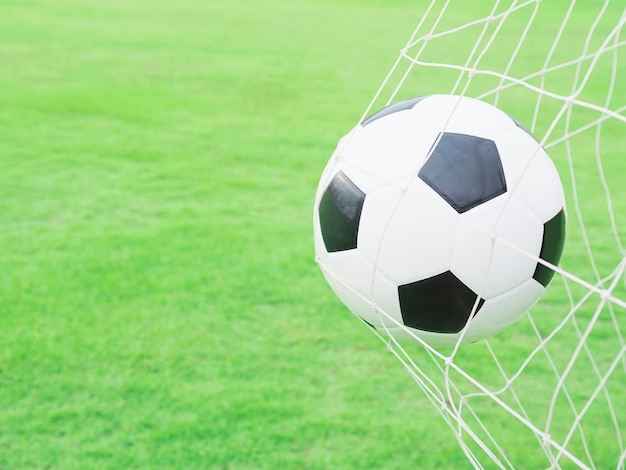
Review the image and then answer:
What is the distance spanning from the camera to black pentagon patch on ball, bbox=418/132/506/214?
143 cm

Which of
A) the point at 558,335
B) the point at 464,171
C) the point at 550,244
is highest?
the point at 464,171

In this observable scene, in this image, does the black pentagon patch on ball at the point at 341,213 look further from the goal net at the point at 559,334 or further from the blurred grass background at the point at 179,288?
the blurred grass background at the point at 179,288

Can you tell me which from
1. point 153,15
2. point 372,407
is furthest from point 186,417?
point 153,15

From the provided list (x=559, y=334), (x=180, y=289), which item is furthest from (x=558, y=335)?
(x=180, y=289)

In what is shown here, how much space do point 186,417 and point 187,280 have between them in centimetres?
98

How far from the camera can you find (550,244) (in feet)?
4.98

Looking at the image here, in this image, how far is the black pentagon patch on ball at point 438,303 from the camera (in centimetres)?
146

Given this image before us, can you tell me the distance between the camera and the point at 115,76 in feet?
22.0

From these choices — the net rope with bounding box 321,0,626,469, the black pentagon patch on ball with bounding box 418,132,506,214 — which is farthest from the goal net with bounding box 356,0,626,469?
the black pentagon patch on ball with bounding box 418,132,506,214

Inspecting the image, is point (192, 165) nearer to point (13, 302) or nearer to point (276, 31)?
point (13, 302)

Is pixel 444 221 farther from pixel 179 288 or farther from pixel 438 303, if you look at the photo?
pixel 179 288

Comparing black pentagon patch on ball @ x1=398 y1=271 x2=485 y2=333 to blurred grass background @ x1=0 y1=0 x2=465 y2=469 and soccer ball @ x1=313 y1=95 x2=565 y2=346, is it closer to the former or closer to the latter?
soccer ball @ x1=313 y1=95 x2=565 y2=346

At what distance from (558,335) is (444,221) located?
1.92 metres

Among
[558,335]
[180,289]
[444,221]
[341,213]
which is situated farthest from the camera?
[180,289]
